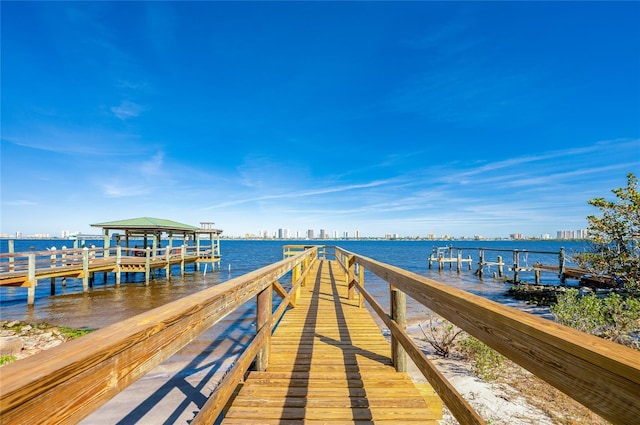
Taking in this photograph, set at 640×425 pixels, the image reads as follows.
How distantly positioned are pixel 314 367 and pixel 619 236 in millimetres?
9514

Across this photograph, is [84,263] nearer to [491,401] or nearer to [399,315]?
[399,315]

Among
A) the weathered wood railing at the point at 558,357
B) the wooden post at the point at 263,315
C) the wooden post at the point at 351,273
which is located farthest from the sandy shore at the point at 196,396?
the weathered wood railing at the point at 558,357

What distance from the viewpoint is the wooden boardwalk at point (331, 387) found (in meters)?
2.17

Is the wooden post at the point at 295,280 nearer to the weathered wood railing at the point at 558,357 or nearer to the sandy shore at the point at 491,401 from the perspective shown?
the sandy shore at the point at 491,401

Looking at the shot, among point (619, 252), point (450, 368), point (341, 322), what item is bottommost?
point (450, 368)

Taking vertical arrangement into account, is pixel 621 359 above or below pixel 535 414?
above

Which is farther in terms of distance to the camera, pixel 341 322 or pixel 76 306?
pixel 76 306

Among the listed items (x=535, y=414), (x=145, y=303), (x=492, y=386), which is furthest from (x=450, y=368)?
(x=145, y=303)

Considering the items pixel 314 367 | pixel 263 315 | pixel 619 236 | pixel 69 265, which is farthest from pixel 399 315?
pixel 69 265

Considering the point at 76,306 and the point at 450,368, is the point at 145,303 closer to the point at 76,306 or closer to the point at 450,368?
the point at 76,306

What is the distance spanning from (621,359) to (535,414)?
407 centimetres

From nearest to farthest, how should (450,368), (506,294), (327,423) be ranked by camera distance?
(327,423), (450,368), (506,294)

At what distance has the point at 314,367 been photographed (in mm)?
3039

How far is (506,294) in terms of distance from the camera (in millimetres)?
15922
